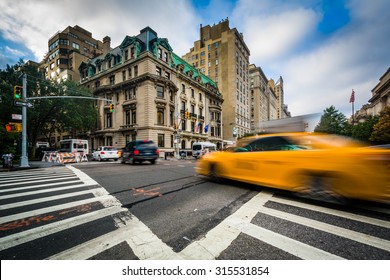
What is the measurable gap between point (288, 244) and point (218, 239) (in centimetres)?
92

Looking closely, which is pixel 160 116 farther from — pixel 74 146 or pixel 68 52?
pixel 68 52

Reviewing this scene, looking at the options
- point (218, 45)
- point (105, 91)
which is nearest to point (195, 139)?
point (105, 91)

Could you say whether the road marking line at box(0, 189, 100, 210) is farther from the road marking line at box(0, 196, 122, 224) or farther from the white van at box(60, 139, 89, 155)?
the white van at box(60, 139, 89, 155)

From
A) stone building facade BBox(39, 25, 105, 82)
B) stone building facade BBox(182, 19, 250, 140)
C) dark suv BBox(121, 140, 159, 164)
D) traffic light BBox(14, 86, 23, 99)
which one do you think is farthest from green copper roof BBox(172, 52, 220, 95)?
traffic light BBox(14, 86, 23, 99)

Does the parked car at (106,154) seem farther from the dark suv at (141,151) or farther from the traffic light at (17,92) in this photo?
the traffic light at (17,92)

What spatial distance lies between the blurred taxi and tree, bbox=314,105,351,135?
4932 cm

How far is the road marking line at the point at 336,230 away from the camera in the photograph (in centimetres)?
217

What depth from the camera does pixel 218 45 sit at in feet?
173

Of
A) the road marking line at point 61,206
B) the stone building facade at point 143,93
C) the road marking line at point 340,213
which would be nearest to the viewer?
the road marking line at point 340,213

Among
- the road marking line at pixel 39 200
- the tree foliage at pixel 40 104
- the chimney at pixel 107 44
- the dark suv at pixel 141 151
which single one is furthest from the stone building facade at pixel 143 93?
the road marking line at pixel 39 200

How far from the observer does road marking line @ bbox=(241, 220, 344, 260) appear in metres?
1.95

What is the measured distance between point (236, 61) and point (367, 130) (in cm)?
3636

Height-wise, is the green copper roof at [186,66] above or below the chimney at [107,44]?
below

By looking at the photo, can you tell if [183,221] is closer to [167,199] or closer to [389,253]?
[167,199]
